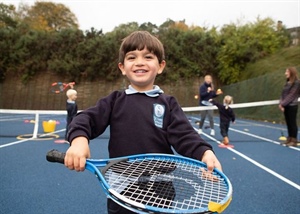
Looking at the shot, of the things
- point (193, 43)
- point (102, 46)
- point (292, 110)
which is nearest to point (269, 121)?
point (292, 110)

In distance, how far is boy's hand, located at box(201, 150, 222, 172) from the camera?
1.31 metres

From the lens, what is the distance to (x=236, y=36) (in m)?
20.8

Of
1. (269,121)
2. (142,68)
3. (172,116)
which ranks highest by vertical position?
(142,68)

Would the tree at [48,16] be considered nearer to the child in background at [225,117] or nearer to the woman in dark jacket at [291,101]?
the child in background at [225,117]

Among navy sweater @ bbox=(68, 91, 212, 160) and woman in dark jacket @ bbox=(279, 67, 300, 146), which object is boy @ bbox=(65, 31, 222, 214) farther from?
woman in dark jacket @ bbox=(279, 67, 300, 146)

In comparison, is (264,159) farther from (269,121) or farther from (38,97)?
(38,97)

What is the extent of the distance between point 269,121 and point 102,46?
1550 cm

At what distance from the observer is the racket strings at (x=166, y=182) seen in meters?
1.27

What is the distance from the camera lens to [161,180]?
1426 mm

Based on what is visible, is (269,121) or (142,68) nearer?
(142,68)

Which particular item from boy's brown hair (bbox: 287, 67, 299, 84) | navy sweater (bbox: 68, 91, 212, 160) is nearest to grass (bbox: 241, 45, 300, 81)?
boy's brown hair (bbox: 287, 67, 299, 84)

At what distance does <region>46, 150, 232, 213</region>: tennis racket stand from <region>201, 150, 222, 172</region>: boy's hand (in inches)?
1.0

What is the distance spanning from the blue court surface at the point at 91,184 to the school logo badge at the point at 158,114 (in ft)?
5.21

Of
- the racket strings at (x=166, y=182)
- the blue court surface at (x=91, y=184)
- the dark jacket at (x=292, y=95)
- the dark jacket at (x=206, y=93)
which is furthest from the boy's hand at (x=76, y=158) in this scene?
the dark jacket at (x=206, y=93)
